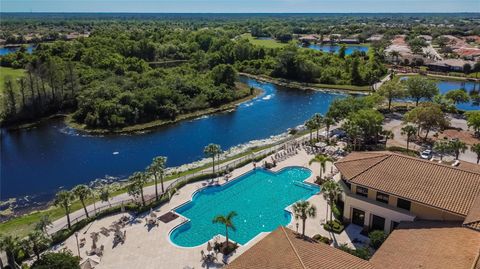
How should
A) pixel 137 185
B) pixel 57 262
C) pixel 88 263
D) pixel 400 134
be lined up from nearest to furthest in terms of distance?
pixel 57 262
pixel 88 263
pixel 137 185
pixel 400 134

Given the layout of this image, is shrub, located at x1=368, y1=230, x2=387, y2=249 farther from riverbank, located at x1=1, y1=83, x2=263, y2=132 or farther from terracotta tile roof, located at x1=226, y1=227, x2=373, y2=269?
riverbank, located at x1=1, y1=83, x2=263, y2=132

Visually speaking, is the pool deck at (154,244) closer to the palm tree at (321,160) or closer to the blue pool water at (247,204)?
the blue pool water at (247,204)

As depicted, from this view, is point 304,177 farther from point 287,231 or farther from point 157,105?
point 157,105

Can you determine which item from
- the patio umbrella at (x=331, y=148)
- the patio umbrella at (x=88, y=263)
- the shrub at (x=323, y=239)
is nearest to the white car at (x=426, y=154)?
the patio umbrella at (x=331, y=148)

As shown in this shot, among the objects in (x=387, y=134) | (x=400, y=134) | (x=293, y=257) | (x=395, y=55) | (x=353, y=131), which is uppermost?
(x=395, y=55)

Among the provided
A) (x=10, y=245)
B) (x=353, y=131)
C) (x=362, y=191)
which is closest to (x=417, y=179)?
(x=362, y=191)

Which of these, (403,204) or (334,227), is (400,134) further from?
(334,227)

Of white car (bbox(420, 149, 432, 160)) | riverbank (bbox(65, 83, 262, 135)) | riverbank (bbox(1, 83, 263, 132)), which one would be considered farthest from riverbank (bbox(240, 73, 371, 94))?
white car (bbox(420, 149, 432, 160))
